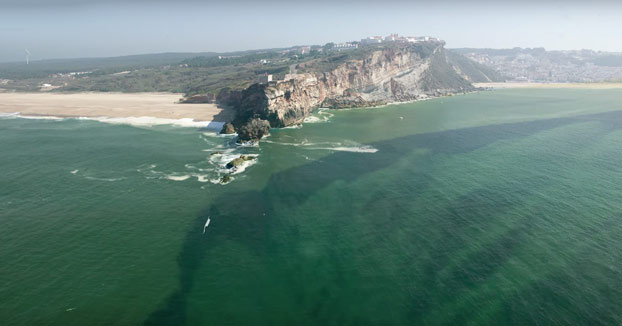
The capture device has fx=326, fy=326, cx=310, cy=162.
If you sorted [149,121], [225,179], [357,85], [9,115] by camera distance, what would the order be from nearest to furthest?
[225,179] → [149,121] → [9,115] → [357,85]

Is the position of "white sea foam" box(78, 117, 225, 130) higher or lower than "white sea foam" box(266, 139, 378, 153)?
higher

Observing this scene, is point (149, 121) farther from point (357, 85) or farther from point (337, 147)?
point (357, 85)

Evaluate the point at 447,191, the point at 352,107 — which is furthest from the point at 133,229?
the point at 352,107

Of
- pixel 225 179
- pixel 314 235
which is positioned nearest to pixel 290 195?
pixel 314 235

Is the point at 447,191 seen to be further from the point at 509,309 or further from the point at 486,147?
the point at 486,147

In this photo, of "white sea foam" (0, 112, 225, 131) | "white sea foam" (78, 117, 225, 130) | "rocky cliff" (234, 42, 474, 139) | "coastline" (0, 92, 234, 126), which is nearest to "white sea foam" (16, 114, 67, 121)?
"white sea foam" (0, 112, 225, 131)

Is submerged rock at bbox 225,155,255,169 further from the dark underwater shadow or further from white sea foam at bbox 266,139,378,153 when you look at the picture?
white sea foam at bbox 266,139,378,153

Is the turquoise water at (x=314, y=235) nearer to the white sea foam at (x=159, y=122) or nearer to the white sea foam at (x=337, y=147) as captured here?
the white sea foam at (x=337, y=147)
